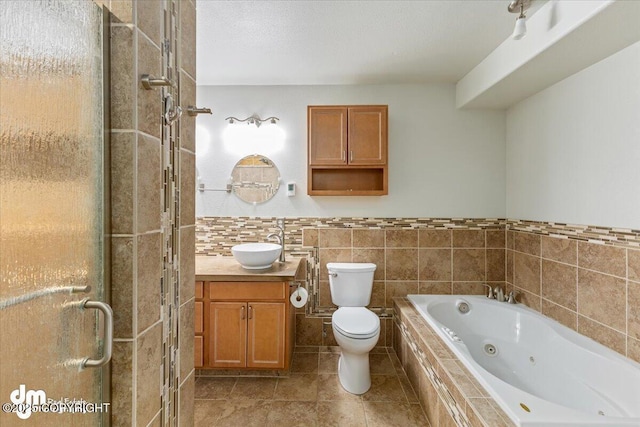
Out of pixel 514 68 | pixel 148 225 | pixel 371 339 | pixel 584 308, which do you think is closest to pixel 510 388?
pixel 371 339

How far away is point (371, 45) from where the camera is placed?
2.25 metres

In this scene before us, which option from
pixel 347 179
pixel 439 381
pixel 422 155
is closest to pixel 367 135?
pixel 347 179

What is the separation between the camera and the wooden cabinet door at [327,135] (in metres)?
2.75

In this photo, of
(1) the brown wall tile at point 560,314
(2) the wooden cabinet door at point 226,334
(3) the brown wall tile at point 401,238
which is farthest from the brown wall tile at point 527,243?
(2) the wooden cabinet door at point 226,334

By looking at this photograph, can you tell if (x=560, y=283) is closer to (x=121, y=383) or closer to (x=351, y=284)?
(x=351, y=284)

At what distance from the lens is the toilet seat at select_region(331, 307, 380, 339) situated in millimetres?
2150

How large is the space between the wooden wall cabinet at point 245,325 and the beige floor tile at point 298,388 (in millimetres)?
127

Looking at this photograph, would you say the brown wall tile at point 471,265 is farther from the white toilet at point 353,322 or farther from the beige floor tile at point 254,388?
the beige floor tile at point 254,388

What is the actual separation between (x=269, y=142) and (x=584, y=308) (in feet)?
8.95

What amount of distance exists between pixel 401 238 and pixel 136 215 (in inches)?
95.5

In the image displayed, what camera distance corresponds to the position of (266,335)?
2393 mm

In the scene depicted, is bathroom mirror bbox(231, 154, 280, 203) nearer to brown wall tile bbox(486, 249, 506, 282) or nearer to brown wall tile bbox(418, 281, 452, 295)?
brown wall tile bbox(418, 281, 452, 295)

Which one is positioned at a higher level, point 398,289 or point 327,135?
point 327,135

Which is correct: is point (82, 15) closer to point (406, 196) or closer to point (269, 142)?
point (269, 142)
